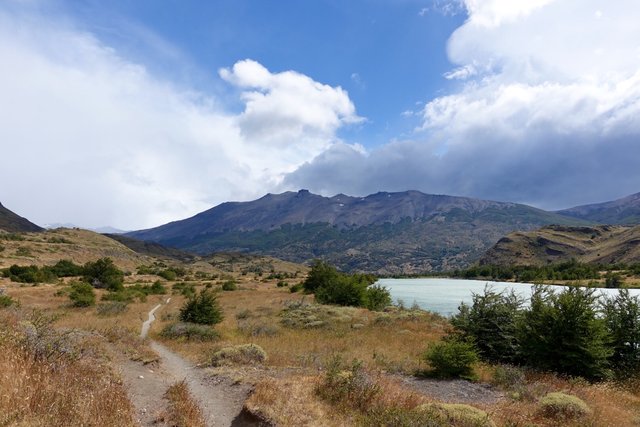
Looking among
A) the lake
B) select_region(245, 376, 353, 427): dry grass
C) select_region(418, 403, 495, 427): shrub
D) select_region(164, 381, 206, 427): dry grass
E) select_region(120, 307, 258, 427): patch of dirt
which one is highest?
select_region(418, 403, 495, 427): shrub

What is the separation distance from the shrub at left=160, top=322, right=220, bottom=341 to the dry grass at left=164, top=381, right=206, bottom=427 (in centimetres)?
1243

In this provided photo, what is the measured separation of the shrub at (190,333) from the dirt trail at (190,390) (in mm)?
5960

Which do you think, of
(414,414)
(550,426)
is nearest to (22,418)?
(414,414)

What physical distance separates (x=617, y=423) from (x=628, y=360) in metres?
10.6

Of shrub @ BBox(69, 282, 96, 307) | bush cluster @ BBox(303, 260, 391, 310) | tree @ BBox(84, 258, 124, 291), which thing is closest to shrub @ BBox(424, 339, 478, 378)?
bush cluster @ BBox(303, 260, 391, 310)

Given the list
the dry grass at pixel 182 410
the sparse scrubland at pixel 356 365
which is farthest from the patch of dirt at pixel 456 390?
the dry grass at pixel 182 410

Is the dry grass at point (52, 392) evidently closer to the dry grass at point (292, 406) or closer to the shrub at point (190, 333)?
the dry grass at point (292, 406)

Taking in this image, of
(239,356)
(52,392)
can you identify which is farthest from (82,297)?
(52,392)

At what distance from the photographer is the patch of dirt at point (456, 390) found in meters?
14.4

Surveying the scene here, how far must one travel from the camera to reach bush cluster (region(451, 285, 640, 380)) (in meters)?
18.5

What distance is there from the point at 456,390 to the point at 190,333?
1709 cm

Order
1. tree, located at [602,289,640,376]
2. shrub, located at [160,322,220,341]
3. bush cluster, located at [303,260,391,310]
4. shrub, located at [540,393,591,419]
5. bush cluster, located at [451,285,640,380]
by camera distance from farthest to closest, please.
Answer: bush cluster, located at [303,260,391,310], shrub, located at [160,322,220,341], tree, located at [602,289,640,376], bush cluster, located at [451,285,640,380], shrub, located at [540,393,591,419]

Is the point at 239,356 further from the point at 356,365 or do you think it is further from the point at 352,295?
the point at 352,295

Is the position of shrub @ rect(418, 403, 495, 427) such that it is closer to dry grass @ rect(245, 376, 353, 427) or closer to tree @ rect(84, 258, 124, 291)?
dry grass @ rect(245, 376, 353, 427)
